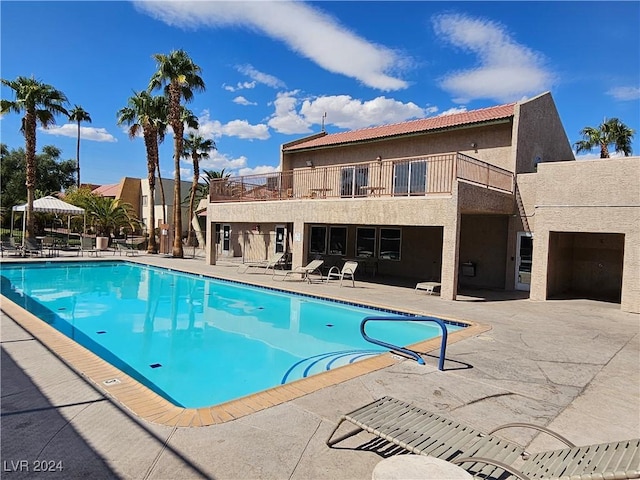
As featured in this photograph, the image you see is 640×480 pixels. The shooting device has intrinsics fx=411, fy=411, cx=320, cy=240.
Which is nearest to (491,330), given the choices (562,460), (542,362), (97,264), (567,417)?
(542,362)

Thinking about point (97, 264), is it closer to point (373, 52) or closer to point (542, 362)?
point (373, 52)

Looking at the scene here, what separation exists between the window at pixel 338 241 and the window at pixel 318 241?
0.45 metres

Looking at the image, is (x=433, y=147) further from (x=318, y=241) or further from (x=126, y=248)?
(x=126, y=248)

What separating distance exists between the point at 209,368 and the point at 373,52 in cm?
1501

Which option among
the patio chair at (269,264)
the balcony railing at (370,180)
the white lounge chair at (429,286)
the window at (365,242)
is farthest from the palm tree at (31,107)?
the white lounge chair at (429,286)

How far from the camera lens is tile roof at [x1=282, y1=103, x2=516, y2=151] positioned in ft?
58.0

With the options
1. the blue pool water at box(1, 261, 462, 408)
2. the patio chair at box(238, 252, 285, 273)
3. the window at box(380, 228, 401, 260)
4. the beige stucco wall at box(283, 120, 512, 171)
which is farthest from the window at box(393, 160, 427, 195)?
the patio chair at box(238, 252, 285, 273)

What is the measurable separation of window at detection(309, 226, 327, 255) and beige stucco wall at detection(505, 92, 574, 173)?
10.7m

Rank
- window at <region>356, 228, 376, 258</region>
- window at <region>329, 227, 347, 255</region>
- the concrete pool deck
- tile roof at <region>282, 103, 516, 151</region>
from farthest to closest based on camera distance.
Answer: window at <region>329, 227, 347, 255</region>
window at <region>356, 228, 376, 258</region>
tile roof at <region>282, 103, 516, 151</region>
the concrete pool deck

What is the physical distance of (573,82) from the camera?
18.8 meters

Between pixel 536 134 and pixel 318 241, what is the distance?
12.4 m

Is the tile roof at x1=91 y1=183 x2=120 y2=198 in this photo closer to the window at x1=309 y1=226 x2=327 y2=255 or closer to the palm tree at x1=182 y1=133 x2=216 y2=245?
the palm tree at x1=182 y1=133 x2=216 y2=245

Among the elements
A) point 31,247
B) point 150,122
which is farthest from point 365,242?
point 31,247

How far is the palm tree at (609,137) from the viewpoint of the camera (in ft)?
106
